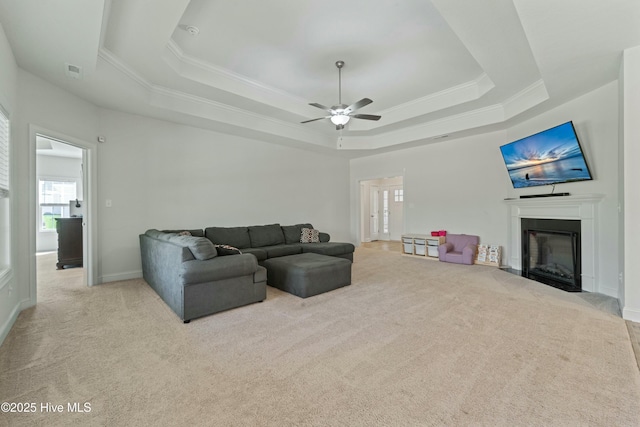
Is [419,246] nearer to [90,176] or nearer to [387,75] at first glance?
[387,75]

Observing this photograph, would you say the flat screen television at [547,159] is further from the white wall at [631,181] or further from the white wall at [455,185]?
the white wall at [631,181]

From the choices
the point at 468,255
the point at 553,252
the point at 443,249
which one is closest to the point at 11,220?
the point at 443,249

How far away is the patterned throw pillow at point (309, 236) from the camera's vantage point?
243 inches

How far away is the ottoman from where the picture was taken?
368 cm

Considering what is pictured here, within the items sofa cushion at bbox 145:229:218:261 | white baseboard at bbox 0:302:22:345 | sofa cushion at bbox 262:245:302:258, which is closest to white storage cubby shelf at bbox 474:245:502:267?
sofa cushion at bbox 262:245:302:258

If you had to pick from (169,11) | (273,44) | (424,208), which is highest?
(273,44)

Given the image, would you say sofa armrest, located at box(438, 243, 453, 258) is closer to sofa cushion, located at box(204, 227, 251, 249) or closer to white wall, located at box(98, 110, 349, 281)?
white wall, located at box(98, 110, 349, 281)

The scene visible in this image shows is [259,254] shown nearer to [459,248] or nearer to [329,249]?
[329,249]

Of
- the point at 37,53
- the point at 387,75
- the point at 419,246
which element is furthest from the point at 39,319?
the point at 419,246

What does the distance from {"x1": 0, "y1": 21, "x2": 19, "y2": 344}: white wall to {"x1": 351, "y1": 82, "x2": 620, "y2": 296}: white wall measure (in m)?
6.65

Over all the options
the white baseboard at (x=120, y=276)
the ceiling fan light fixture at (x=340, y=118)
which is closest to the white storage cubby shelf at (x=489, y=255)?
the ceiling fan light fixture at (x=340, y=118)

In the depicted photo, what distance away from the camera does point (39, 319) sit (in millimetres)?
2951

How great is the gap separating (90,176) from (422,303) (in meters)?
4.98

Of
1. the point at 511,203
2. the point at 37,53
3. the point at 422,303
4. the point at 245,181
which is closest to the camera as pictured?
the point at 37,53
